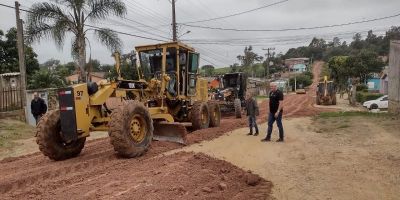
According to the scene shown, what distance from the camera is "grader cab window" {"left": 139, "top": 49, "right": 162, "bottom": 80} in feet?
45.5

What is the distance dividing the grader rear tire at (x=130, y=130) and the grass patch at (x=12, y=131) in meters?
6.11

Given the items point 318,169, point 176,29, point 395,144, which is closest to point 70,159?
point 318,169

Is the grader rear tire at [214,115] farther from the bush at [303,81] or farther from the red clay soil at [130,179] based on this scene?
the bush at [303,81]

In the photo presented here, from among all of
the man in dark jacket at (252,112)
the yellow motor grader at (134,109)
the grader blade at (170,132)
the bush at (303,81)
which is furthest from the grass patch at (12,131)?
the bush at (303,81)

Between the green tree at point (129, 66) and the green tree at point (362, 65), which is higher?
the green tree at point (362, 65)

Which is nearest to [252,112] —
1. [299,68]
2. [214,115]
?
[214,115]

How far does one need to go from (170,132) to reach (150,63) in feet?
9.38

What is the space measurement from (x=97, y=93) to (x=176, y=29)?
26260 millimetres

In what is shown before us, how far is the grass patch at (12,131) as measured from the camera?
1544 cm

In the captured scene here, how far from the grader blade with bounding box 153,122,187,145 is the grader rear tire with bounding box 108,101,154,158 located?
1354 mm

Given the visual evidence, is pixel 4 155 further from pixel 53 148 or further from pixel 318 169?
pixel 318 169

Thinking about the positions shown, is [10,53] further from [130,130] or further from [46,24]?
[130,130]

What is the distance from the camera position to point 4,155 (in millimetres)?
12586

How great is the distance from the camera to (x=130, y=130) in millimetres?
9867
